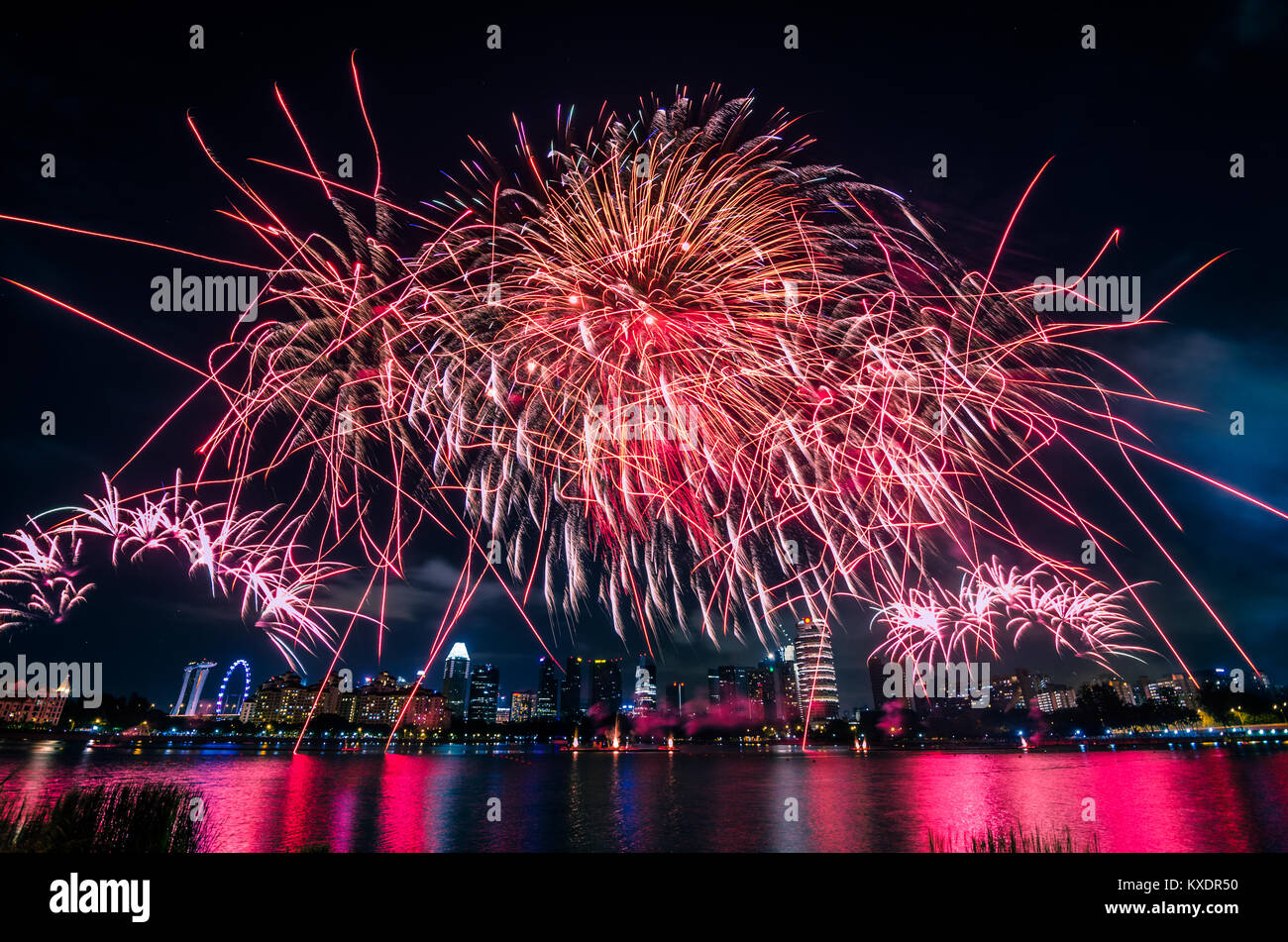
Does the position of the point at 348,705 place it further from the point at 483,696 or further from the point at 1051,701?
the point at 1051,701

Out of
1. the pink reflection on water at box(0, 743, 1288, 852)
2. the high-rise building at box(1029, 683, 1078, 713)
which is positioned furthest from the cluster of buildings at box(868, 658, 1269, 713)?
the pink reflection on water at box(0, 743, 1288, 852)

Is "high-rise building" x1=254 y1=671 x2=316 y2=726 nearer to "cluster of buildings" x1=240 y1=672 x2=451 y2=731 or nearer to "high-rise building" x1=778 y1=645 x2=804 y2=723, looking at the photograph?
"cluster of buildings" x1=240 y1=672 x2=451 y2=731

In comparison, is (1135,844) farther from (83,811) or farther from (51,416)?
(51,416)

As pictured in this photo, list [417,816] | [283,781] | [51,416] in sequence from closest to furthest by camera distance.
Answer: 1. [51,416]
2. [417,816]
3. [283,781]

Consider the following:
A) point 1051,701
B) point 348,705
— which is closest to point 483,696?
point 348,705

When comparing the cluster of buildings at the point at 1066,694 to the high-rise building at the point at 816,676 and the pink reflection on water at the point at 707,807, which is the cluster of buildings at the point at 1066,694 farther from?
the pink reflection on water at the point at 707,807

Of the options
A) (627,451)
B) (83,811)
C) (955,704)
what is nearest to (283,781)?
(83,811)

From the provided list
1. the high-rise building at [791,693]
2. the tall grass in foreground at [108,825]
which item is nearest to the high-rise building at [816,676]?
the high-rise building at [791,693]

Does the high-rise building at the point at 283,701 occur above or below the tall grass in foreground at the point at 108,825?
below
